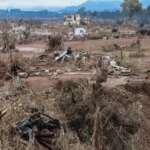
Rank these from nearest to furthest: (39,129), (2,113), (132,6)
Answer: (39,129), (2,113), (132,6)

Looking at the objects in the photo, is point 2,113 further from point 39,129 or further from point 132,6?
point 132,6

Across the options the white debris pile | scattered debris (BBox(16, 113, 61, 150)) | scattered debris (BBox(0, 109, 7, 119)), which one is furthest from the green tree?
scattered debris (BBox(16, 113, 61, 150))

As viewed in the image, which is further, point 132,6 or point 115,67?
point 132,6

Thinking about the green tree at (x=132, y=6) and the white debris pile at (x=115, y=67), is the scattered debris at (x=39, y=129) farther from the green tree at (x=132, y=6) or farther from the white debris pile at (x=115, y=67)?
the green tree at (x=132, y=6)

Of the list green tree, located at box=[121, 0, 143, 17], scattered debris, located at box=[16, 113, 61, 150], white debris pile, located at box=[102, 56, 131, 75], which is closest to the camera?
scattered debris, located at box=[16, 113, 61, 150]

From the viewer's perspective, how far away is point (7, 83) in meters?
15.1

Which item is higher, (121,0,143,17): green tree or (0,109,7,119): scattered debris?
(0,109,7,119): scattered debris

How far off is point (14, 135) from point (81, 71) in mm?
6961

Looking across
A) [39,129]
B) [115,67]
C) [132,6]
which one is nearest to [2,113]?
[39,129]

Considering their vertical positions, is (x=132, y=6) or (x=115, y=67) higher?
(x=115, y=67)

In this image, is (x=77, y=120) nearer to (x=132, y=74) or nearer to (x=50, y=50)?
(x=132, y=74)

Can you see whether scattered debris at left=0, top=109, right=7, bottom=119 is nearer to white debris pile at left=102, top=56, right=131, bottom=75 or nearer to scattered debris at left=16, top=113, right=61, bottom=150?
scattered debris at left=16, top=113, right=61, bottom=150

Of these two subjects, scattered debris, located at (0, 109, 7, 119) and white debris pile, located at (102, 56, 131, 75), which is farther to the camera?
white debris pile, located at (102, 56, 131, 75)

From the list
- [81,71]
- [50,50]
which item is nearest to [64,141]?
[81,71]
